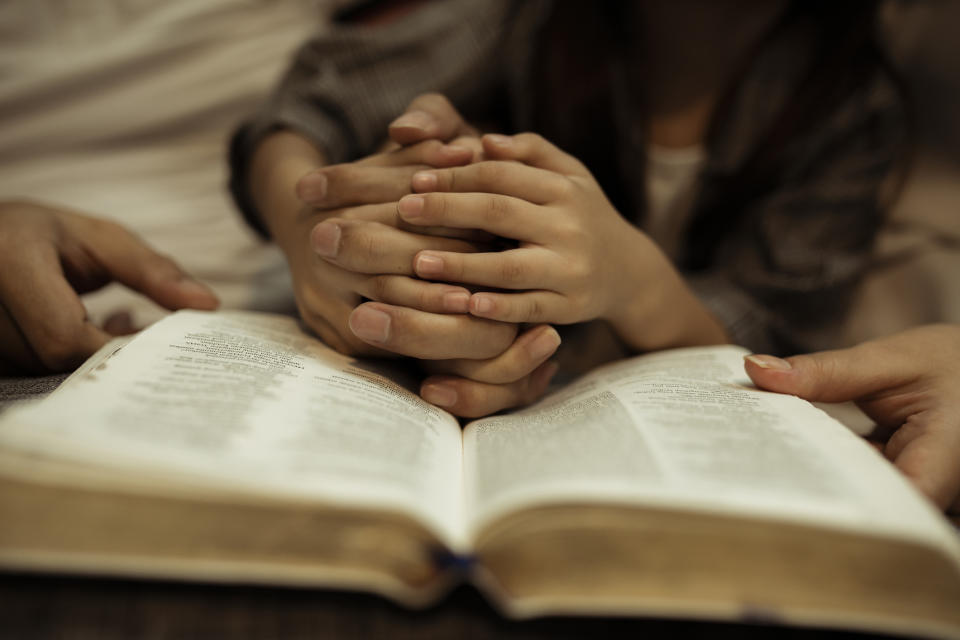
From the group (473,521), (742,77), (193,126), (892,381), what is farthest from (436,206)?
(193,126)

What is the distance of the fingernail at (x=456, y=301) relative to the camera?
1.43 ft

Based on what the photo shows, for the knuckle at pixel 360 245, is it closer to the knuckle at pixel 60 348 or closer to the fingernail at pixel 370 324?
the fingernail at pixel 370 324

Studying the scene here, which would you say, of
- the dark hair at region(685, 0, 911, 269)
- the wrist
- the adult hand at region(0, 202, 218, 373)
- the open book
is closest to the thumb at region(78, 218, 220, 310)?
the adult hand at region(0, 202, 218, 373)

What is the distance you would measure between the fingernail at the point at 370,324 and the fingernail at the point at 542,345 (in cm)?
11

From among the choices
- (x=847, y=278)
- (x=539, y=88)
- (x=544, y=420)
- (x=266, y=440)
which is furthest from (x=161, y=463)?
(x=847, y=278)

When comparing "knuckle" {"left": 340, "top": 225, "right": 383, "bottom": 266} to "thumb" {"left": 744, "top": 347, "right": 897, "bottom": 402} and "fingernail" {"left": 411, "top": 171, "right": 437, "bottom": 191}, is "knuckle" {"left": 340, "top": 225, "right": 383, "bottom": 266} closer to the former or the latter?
"fingernail" {"left": 411, "top": 171, "right": 437, "bottom": 191}

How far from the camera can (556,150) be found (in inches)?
20.0

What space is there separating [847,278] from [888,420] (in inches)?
13.5

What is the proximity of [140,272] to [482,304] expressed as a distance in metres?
0.34

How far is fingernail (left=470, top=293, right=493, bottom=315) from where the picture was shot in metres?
0.43

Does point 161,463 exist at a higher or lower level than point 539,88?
lower

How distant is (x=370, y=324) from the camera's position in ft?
1.44

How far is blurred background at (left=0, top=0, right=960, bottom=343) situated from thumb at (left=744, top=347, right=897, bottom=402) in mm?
342

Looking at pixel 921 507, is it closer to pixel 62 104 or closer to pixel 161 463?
pixel 161 463
